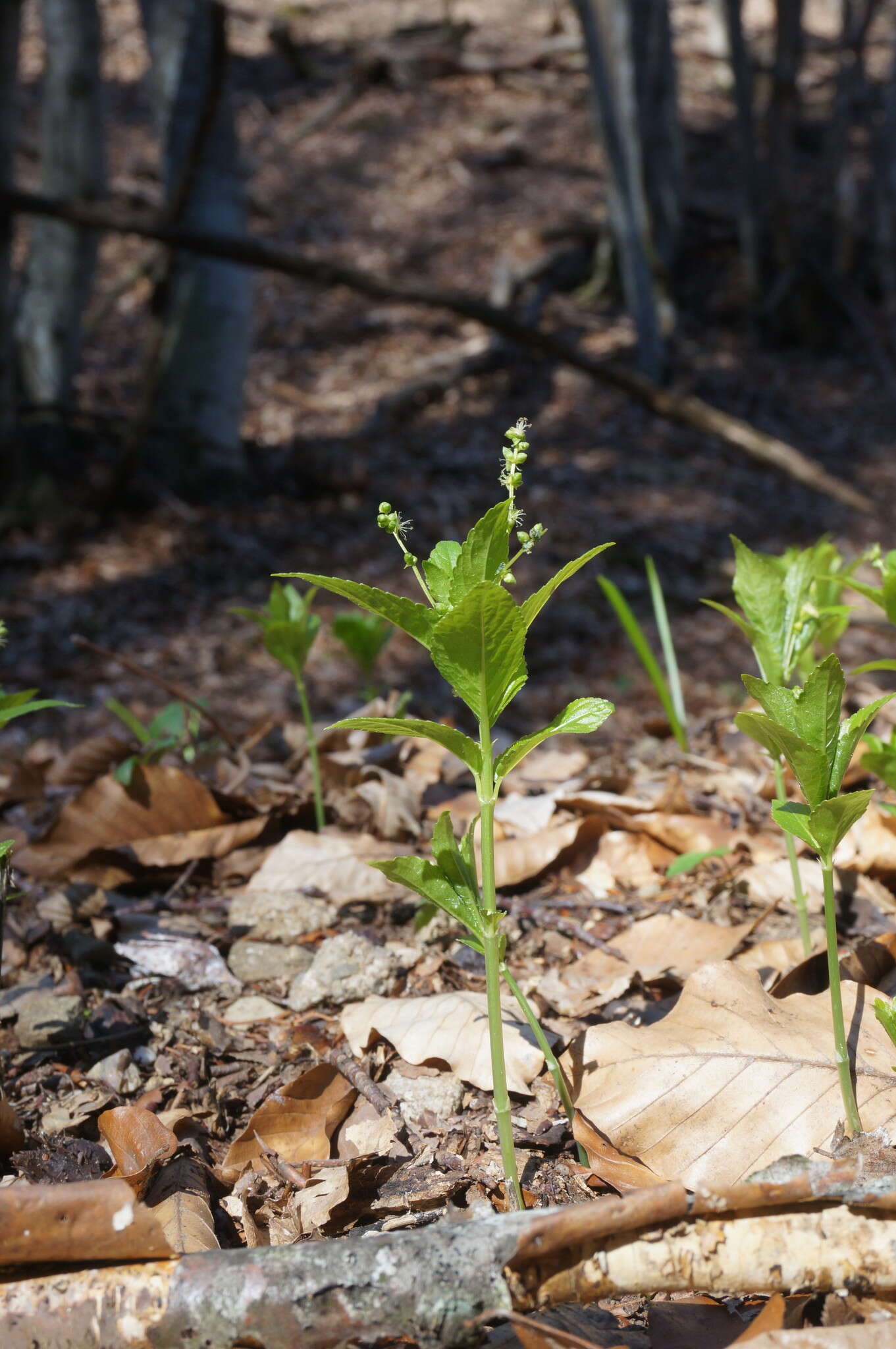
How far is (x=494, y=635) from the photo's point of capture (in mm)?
989

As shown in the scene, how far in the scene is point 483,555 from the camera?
1.03m

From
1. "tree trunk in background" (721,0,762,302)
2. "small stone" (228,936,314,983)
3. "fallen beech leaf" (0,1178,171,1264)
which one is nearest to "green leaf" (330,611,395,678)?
"small stone" (228,936,314,983)

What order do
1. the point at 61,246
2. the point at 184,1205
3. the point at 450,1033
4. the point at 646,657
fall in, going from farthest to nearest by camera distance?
the point at 61,246 → the point at 646,657 → the point at 450,1033 → the point at 184,1205

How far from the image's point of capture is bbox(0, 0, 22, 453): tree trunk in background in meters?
5.61

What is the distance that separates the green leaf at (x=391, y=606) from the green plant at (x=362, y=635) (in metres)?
1.19

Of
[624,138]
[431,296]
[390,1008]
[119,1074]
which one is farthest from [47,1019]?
[624,138]

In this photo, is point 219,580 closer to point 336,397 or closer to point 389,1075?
point 336,397

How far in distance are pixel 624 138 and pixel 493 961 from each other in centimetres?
974

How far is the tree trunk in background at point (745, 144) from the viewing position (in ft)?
32.1

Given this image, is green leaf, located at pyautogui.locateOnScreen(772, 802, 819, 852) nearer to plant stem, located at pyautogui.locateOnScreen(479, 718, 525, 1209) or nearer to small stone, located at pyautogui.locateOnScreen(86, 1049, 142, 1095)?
plant stem, located at pyautogui.locateOnScreen(479, 718, 525, 1209)

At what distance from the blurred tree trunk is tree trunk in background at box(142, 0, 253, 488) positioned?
12.6 ft

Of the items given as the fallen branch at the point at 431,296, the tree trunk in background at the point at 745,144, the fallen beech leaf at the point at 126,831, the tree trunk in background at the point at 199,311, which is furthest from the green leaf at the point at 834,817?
the tree trunk in background at the point at 745,144

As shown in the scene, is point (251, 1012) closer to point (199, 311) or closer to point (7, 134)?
point (7, 134)

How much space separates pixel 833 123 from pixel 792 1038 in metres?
11.9
